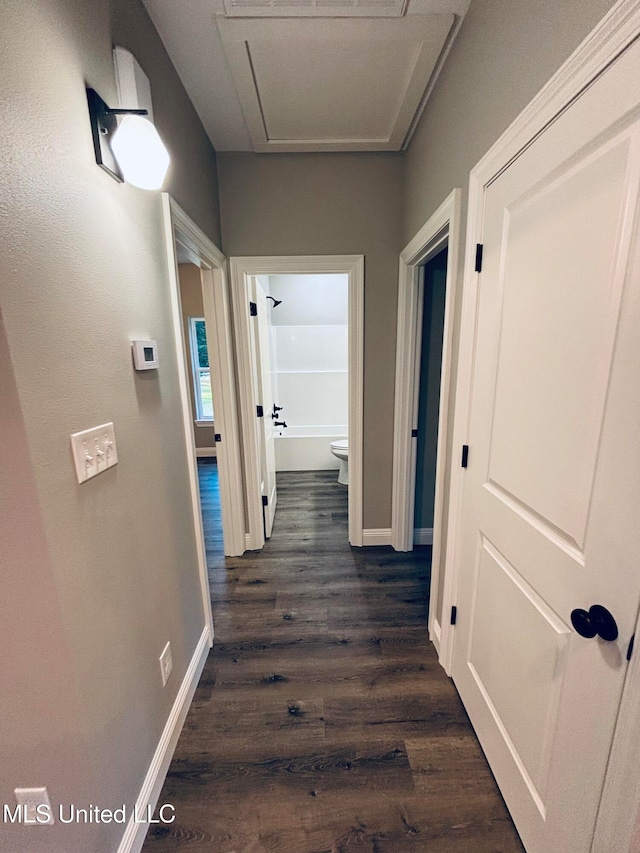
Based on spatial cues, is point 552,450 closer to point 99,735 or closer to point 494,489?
point 494,489

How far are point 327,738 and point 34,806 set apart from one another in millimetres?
960

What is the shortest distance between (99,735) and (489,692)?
4.02ft

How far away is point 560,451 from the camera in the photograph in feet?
2.73

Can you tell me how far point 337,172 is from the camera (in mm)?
2123

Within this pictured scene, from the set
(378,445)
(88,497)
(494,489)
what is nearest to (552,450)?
(494,489)

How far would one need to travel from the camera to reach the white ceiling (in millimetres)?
1215

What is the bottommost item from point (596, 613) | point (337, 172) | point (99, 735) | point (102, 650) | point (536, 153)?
point (99, 735)

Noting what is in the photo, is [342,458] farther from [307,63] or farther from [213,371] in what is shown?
[307,63]

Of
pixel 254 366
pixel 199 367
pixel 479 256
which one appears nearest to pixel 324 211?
pixel 254 366

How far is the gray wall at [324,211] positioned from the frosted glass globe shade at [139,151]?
1.25m

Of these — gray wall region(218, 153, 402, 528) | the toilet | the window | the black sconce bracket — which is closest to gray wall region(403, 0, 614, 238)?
gray wall region(218, 153, 402, 528)

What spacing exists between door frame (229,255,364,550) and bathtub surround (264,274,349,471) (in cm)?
186

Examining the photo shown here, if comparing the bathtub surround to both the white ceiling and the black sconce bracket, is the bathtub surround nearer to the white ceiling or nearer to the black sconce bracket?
the white ceiling

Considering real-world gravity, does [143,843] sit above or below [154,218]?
below
